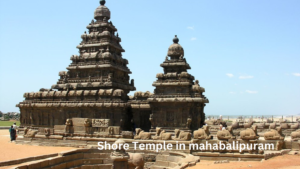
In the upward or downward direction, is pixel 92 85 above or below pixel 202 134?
above

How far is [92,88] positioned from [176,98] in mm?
10314

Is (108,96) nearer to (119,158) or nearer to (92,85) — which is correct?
(92,85)

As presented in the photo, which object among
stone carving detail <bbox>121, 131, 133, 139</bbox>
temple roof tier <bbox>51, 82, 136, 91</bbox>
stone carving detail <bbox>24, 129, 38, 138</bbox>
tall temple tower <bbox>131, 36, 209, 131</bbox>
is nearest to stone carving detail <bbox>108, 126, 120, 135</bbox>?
stone carving detail <bbox>121, 131, 133, 139</bbox>

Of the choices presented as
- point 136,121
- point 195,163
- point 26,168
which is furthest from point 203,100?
point 26,168

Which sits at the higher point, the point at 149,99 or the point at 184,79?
the point at 184,79

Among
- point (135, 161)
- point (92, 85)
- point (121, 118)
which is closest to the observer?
point (135, 161)

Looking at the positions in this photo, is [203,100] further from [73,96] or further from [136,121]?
[73,96]

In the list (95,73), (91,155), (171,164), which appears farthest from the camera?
(95,73)

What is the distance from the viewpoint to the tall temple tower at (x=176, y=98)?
31.0 metres

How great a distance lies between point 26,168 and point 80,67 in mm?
21797

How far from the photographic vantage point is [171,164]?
20.9m

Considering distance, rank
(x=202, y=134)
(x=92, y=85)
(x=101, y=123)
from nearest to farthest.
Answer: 1. (x=202, y=134)
2. (x=101, y=123)
3. (x=92, y=85)

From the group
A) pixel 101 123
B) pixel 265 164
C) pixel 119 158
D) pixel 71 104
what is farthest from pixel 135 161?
pixel 71 104

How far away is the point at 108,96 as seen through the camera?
3338cm
